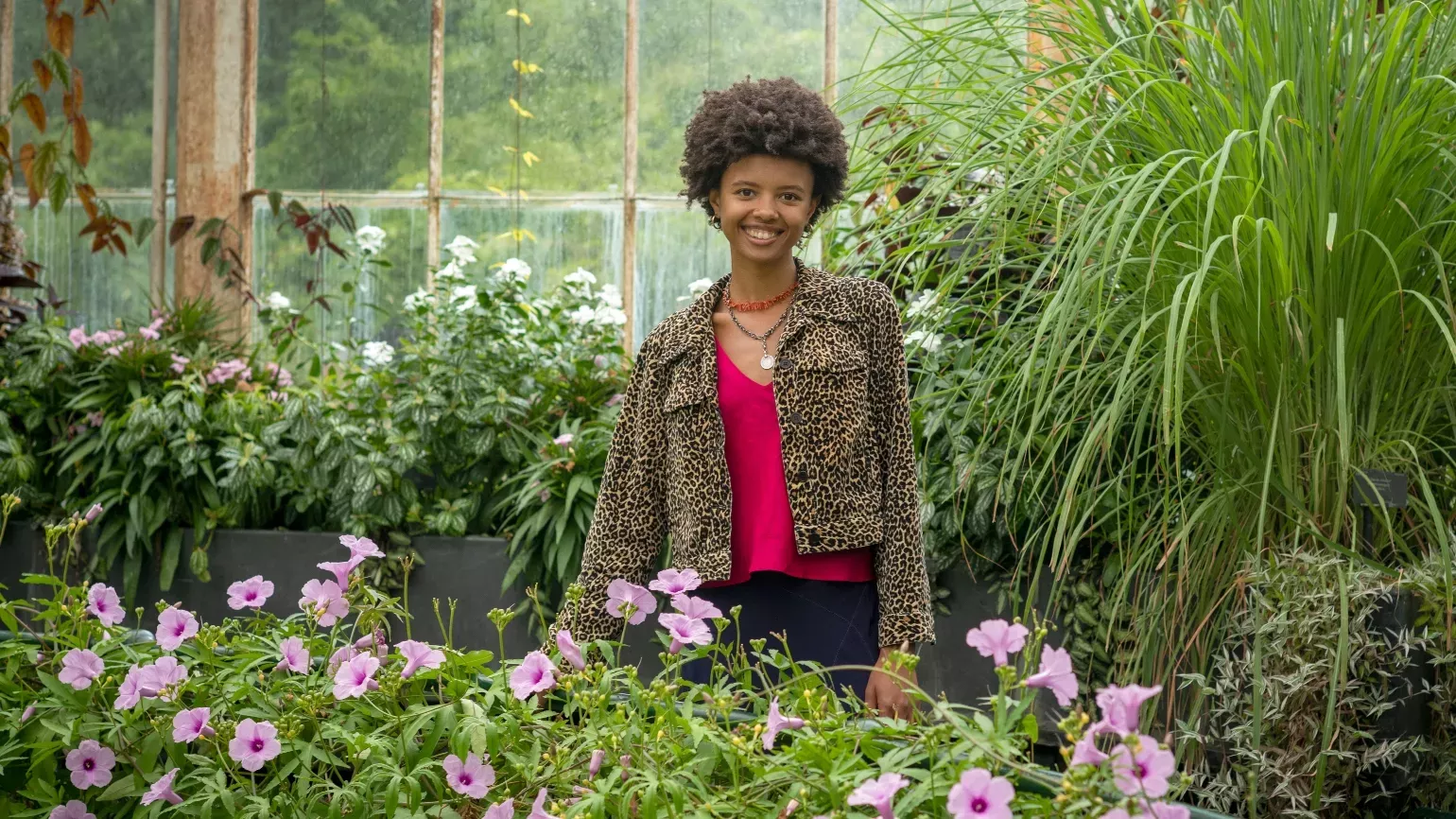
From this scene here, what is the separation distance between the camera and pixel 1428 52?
5.62 ft

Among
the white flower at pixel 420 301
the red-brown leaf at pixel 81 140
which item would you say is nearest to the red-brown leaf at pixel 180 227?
the red-brown leaf at pixel 81 140

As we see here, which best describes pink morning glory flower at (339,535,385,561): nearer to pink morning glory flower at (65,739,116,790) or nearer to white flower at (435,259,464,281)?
pink morning glory flower at (65,739,116,790)

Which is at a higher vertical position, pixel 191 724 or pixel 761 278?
pixel 761 278

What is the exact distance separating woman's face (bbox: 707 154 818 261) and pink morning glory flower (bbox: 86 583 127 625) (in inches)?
33.0

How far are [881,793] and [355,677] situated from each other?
438mm

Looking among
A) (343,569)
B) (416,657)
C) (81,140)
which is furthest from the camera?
(81,140)

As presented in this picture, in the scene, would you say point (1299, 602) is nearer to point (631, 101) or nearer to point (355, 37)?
point (631, 101)

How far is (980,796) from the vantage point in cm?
65

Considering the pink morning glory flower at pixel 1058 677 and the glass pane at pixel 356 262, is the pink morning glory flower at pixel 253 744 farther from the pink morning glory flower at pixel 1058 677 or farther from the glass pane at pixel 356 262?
the glass pane at pixel 356 262

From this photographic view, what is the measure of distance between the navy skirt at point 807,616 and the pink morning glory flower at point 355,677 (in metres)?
0.73

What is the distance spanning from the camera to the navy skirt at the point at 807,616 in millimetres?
1644

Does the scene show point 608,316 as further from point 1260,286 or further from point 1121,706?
point 1121,706

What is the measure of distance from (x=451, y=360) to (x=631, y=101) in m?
1.87

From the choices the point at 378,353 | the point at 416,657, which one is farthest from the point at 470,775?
the point at 378,353
